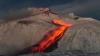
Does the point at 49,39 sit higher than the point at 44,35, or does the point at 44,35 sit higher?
the point at 44,35

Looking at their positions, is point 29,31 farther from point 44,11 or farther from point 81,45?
point 81,45

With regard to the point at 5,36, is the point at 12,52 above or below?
below

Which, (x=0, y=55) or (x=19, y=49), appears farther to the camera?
(x=19, y=49)

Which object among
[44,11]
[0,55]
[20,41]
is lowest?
[0,55]

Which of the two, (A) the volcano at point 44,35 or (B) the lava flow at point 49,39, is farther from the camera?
(B) the lava flow at point 49,39

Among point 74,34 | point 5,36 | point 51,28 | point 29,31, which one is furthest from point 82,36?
point 5,36

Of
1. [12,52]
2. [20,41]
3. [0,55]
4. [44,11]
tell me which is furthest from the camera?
[44,11]

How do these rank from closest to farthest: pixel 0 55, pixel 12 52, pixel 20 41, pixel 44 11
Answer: pixel 0 55 < pixel 12 52 < pixel 20 41 < pixel 44 11

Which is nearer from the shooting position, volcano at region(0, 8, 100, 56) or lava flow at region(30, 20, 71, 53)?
volcano at region(0, 8, 100, 56)
